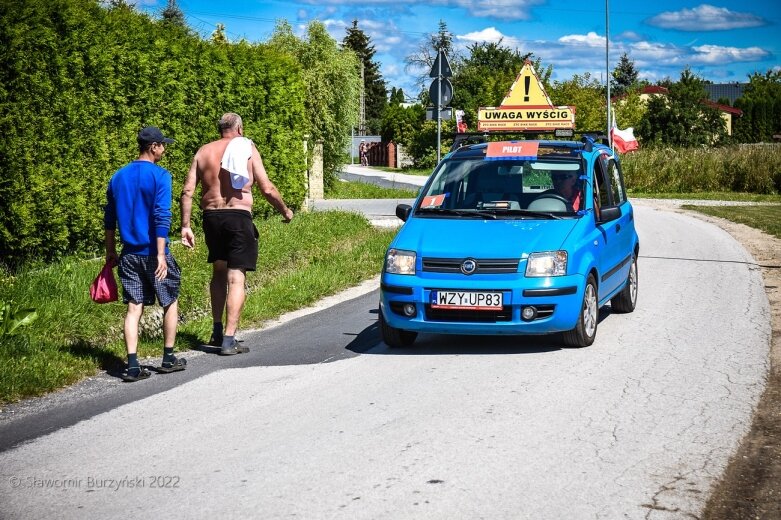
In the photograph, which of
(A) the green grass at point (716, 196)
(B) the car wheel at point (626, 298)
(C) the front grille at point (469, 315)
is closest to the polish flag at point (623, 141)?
(A) the green grass at point (716, 196)

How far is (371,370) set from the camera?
7.89 meters

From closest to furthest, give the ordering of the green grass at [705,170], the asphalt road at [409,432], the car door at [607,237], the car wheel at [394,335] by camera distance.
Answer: the asphalt road at [409,432], the car wheel at [394,335], the car door at [607,237], the green grass at [705,170]

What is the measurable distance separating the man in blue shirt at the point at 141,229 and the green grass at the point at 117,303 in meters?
0.67

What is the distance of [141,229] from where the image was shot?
296 inches


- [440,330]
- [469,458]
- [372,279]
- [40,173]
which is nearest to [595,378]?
[440,330]

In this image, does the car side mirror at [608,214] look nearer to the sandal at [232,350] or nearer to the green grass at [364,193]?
the sandal at [232,350]

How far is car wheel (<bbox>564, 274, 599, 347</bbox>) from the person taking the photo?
8.51 m

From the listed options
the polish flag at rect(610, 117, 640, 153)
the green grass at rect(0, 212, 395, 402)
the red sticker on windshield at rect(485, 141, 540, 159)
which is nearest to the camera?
the green grass at rect(0, 212, 395, 402)

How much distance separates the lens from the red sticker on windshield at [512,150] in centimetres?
967

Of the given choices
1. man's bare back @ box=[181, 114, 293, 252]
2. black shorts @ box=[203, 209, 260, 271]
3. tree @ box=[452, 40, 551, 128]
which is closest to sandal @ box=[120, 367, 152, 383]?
black shorts @ box=[203, 209, 260, 271]

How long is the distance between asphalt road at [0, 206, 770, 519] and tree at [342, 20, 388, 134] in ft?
371

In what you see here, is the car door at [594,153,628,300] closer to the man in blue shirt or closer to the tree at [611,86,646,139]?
the man in blue shirt

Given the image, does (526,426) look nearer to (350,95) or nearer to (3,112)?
(3,112)

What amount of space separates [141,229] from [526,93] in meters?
12.5
